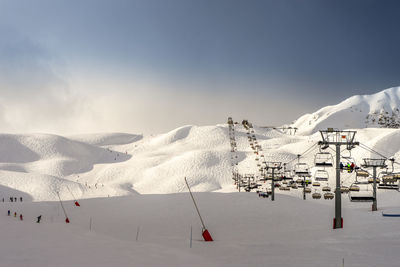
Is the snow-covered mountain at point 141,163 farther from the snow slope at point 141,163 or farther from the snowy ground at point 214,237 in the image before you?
the snowy ground at point 214,237

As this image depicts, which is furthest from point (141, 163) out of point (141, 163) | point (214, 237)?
point (214, 237)

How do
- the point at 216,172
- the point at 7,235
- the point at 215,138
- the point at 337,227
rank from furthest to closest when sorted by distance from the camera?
1. the point at 215,138
2. the point at 216,172
3. the point at 337,227
4. the point at 7,235

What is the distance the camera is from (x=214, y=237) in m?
24.3

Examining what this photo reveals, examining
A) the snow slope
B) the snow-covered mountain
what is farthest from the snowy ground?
the snow-covered mountain

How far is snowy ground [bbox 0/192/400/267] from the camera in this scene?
43.7 feet

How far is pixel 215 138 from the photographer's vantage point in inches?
6860

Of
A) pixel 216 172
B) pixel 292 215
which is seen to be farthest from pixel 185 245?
pixel 216 172

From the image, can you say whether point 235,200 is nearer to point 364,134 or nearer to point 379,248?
point 379,248

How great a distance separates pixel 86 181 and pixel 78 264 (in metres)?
115

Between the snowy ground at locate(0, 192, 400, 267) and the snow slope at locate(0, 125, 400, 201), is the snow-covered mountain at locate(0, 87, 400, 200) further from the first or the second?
the snowy ground at locate(0, 192, 400, 267)

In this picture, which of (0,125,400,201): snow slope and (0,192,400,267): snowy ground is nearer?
(0,192,400,267): snowy ground

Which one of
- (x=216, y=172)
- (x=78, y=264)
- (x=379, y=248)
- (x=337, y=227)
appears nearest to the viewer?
(x=78, y=264)

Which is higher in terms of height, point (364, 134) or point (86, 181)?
point (364, 134)

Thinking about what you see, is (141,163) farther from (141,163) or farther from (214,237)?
(214,237)
